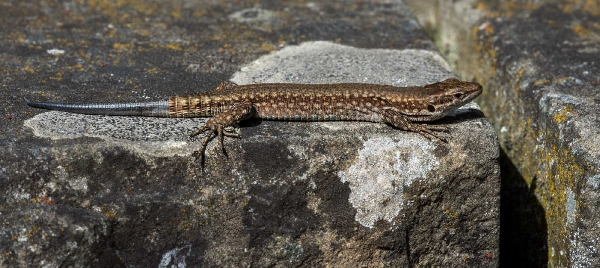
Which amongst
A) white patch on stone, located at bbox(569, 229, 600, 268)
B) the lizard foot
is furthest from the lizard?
white patch on stone, located at bbox(569, 229, 600, 268)

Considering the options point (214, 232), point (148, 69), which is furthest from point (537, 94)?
point (148, 69)

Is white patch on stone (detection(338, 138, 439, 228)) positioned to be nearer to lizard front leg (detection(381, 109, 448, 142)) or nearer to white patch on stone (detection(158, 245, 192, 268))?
lizard front leg (detection(381, 109, 448, 142))

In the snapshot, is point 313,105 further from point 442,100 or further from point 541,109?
point 541,109

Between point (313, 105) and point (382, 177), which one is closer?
point (382, 177)

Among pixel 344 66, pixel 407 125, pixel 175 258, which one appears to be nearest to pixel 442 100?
pixel 407 125

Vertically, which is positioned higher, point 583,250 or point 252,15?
point 252,15

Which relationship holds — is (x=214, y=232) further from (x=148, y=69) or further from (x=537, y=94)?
(x=537, y=94)

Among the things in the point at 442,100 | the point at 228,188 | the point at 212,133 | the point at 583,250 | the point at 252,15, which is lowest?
the point at 583,250
